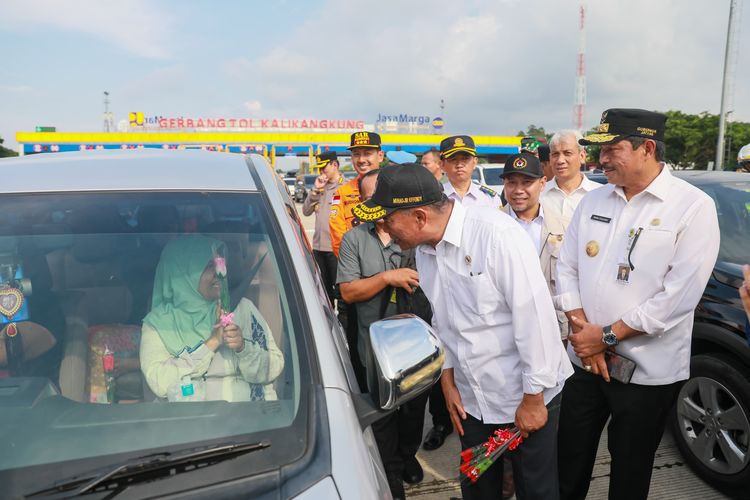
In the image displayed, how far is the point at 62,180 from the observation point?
1841 mm

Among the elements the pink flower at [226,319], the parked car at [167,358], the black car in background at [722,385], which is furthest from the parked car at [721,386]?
the pink flower at [226,319]

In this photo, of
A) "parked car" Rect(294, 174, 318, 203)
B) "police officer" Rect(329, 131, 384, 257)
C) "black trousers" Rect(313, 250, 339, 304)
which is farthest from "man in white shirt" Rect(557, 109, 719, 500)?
"parked car" Rect(294, 174, 318, 203)

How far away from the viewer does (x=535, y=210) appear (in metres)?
3.59

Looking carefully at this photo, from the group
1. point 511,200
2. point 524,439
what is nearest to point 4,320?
point 524,439

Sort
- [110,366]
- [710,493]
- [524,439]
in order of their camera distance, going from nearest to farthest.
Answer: [110,366] → [524,439] → [710,493]

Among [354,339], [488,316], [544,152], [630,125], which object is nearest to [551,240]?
[630,125]

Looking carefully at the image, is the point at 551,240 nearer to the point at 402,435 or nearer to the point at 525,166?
the point at 525,166

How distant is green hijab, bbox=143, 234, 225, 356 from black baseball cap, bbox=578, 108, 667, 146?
1654mm

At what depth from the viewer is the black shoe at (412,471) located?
323cm

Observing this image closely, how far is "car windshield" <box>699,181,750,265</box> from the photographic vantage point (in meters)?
3.20

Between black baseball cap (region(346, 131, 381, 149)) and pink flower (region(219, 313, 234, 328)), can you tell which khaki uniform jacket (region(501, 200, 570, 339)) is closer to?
black baseball cap (region(346, 131, 381, 149))

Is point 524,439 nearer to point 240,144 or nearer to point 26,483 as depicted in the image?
point 26,483

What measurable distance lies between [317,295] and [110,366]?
610mm

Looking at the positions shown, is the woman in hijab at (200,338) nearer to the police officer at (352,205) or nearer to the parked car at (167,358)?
the parked car at (167,358)
